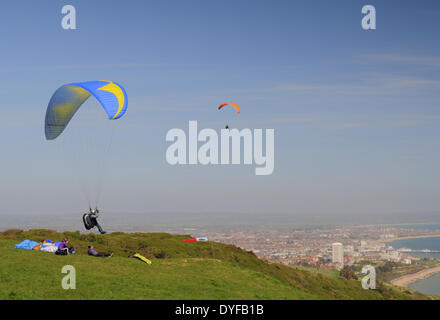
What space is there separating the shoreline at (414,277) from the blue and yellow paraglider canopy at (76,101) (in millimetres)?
65981

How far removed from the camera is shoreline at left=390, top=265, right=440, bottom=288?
290ft

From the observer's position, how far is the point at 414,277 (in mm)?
103125

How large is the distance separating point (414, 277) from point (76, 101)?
90.6 metres

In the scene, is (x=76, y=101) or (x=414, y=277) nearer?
(x=76, y=101)

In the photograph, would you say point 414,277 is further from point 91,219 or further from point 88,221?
point 88,221

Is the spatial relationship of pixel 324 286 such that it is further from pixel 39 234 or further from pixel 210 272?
pixel 39 234

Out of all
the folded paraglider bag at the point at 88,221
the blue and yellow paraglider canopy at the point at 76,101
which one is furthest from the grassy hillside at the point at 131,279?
the blue and yellow paraglider canopy at the point at 76,101

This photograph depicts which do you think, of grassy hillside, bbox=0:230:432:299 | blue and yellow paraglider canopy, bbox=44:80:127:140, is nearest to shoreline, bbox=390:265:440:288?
grassy hillside, bbox=0:230:432:299

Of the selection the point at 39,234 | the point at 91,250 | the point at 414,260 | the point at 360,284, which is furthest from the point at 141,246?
the point at 414,260

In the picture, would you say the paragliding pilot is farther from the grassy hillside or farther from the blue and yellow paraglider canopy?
the blue and yellow paraglider canopy

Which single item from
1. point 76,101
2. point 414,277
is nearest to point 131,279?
point 76,101

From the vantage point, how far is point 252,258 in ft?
149

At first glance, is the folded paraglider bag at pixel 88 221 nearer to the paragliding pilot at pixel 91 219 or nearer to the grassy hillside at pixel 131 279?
the paragliding pilot at pixel 91 219

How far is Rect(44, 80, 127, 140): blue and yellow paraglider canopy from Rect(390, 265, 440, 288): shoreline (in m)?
66.0
